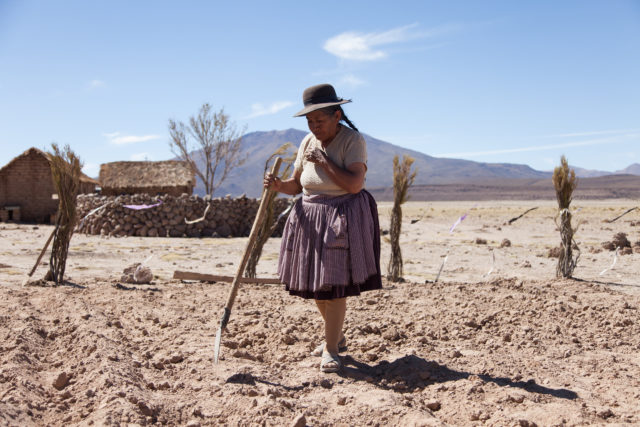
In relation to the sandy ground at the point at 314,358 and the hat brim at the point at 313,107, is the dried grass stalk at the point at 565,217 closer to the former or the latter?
the sandy ground at the point at 314,358

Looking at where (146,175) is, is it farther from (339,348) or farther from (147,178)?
(339,348)

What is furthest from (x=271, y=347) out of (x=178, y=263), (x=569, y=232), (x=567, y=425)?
(x=178, y=263)

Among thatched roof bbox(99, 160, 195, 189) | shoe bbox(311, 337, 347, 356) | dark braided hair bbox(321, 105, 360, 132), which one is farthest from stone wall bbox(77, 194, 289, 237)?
dark braided hair bbox(321, 105, 360, 132)

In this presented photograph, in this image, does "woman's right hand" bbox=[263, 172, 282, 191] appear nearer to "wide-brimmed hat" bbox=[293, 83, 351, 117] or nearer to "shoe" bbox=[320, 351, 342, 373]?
"wide-brimmed hat" bbox=[293, 83, 351, 117]

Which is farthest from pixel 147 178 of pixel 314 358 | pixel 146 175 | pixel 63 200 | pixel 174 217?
pixel 314 358

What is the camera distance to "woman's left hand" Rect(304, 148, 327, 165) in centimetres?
303

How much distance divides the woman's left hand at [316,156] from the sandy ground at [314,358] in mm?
1213

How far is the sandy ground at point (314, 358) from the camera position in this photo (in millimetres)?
2609

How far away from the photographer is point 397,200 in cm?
693

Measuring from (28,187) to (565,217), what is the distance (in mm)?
17726

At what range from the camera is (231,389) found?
2.82 meters

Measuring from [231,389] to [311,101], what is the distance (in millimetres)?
1623

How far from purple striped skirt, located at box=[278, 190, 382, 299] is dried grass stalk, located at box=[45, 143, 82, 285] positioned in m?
3.66

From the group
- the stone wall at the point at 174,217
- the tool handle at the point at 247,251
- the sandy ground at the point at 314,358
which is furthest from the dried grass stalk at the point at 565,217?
the stone wall at the point at 174,217
